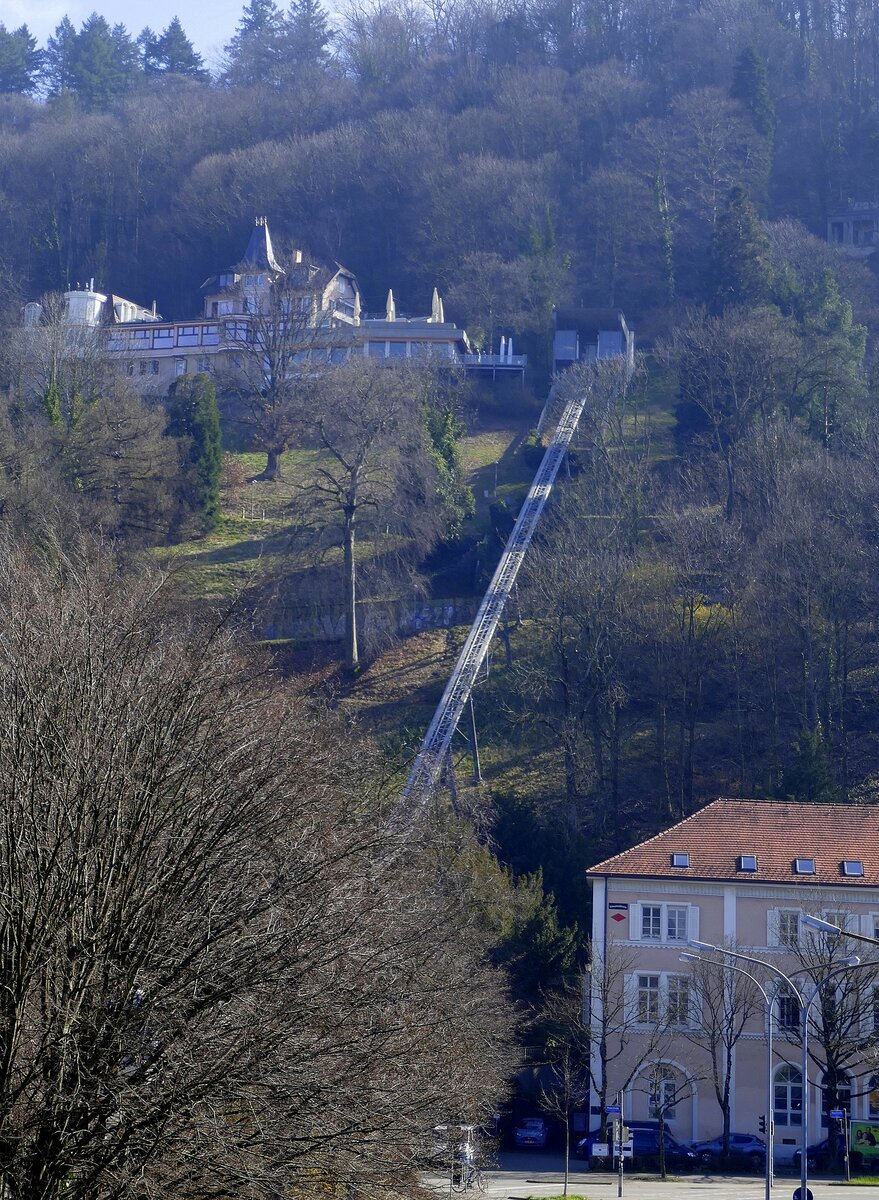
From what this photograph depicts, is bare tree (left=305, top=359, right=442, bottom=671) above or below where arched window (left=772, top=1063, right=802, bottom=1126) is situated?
above

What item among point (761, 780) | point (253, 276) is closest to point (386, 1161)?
point (761, 780)

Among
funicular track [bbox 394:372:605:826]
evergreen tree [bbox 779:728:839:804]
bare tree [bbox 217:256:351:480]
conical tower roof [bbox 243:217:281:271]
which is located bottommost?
evergreen tree [bbox 779:728:839:804]

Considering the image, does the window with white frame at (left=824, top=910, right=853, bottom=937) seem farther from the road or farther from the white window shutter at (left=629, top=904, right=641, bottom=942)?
the road

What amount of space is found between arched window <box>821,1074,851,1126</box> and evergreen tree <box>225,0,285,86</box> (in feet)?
322

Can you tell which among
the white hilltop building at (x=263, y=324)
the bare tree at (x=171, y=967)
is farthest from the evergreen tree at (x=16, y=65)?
the bare tree at (x=171, y=967)

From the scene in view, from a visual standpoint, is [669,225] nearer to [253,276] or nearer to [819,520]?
[253,276]

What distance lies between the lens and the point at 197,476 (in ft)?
204

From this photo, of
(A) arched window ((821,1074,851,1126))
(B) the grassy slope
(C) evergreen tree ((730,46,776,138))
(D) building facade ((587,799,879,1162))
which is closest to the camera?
(A) arched window ((821,1074,851,1126))

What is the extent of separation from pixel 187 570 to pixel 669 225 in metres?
39.4

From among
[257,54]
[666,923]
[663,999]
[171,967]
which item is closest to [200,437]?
Result: [666,923]

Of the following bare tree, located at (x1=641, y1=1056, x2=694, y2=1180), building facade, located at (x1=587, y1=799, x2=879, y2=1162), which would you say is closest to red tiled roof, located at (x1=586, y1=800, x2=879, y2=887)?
building facade, located at (x1=587, y1=799, x2=879, y2=1162)

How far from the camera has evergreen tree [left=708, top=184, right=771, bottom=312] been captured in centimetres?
7238

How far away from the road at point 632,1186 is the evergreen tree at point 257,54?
326ft

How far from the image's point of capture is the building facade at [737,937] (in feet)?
124
